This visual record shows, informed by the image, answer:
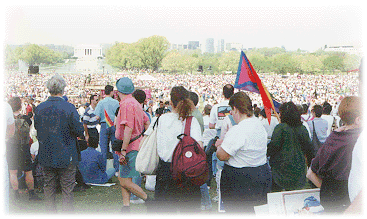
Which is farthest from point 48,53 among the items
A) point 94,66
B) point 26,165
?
point 26,165

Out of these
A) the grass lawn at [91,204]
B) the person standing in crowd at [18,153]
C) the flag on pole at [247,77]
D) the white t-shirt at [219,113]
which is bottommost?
the grass lawn at [91,204]

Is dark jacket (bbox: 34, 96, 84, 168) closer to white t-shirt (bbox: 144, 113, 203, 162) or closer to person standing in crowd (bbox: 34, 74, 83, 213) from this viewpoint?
person standing in crowd (bbox: 34, 74, 83, 213)

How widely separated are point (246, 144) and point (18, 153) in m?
2.96

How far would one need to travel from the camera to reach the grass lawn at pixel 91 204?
3994 mm

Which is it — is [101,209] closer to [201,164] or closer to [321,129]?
[201,164]

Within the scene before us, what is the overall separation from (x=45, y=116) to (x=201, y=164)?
5.05 ft

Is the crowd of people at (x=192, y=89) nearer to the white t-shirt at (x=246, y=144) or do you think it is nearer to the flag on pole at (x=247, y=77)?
the flag on pole at (x=247, y=77)

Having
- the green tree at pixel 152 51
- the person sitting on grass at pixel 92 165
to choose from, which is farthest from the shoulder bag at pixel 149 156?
the green tree at pixel 152 51

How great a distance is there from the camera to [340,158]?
2.24 meters

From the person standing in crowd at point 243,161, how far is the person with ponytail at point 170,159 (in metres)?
0.26

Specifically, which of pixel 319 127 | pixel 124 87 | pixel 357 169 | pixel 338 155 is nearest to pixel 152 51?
pixel 319 127

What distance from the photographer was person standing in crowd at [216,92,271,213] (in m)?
2.61

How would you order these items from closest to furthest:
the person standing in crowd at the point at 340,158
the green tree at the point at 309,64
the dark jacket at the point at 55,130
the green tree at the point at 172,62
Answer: the person standing in crowd at the point at 340,158
the dark jacket at the point at 55,130
the green tree at the point at 309,64
the green tree at the point at 172,62

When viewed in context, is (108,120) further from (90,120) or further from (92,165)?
(92,165)
